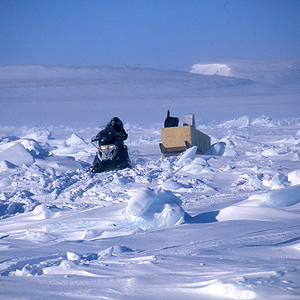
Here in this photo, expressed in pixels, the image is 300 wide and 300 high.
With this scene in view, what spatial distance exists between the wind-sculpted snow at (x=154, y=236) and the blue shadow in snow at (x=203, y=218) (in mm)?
11

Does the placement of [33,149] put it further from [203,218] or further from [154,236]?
[154,236]

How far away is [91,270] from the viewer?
2.93 metres

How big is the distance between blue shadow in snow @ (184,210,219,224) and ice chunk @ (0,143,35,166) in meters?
6.27

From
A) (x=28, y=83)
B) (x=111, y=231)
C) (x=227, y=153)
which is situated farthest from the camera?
(x=28, y=83)

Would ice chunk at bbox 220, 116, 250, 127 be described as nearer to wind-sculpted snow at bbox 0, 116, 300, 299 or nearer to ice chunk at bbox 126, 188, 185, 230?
wind-sculpted snow at bbox 0, 116, 300, 299

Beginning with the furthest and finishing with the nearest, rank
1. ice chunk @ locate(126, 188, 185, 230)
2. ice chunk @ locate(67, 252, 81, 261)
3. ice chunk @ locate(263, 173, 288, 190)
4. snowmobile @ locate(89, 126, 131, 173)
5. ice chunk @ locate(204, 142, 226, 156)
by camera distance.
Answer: ice chunk @ locate(204, 142, 226, 156), snowmobile @ locate(89, 126, 131, 173), ice chunk @ locate(263, 173, 288, 190), ice chunk @ locate(126, 188, 185, 230), ice chunk @ locate(67, 252, 81, 261)

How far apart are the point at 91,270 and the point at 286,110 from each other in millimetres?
38692

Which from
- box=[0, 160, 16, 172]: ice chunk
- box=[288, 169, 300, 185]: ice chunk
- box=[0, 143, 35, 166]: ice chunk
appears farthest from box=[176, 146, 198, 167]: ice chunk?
box=[0, 160, 16, 172]: ice chunk

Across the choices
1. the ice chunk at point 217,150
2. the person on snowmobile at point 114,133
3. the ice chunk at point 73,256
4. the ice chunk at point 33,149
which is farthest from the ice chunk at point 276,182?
the ice chunk at point 33,149

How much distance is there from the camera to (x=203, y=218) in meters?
4.43

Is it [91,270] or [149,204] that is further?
[149,204]

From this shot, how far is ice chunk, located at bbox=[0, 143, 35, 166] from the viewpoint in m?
9.88

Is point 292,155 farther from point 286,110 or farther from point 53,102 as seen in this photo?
point 53,102

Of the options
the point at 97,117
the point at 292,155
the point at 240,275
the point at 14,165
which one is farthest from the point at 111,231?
the point at 97,117
